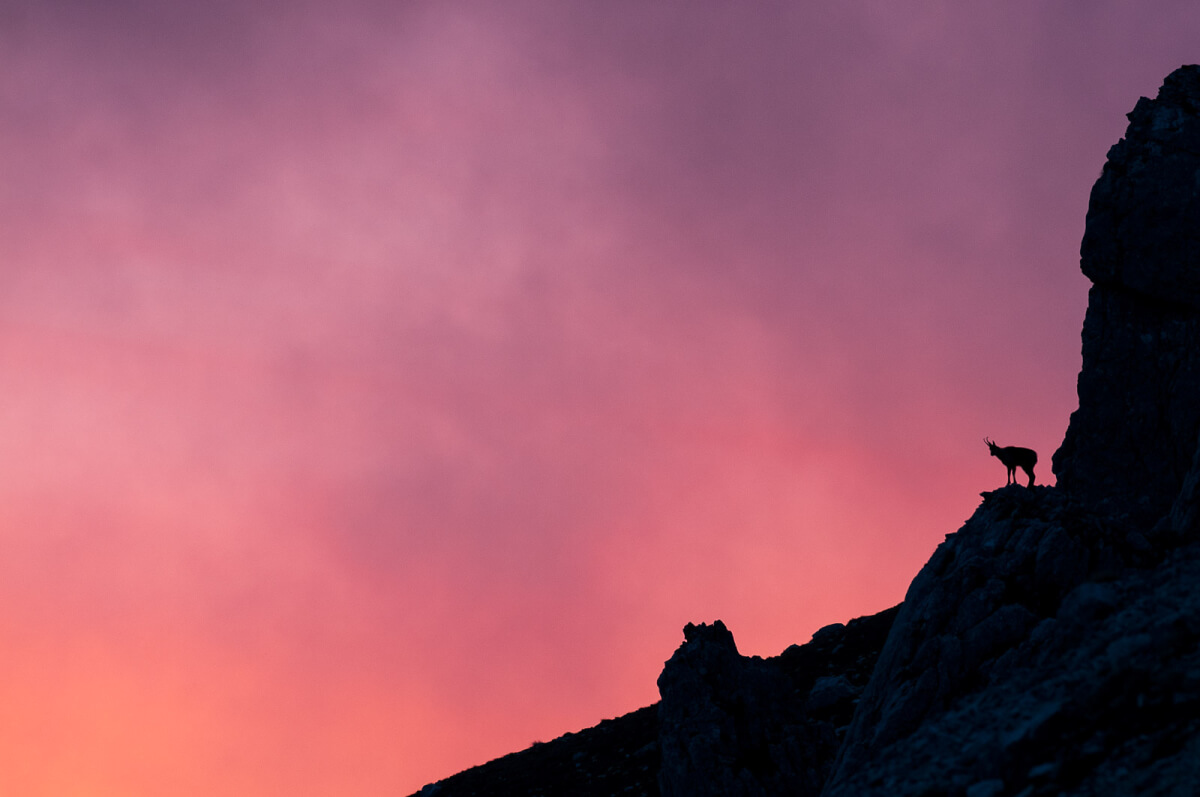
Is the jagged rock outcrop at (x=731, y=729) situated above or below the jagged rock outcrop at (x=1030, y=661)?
above

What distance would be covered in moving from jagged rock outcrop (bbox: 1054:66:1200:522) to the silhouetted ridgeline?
70 millimetres

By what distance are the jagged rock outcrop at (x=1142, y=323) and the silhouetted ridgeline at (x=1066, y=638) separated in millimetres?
70

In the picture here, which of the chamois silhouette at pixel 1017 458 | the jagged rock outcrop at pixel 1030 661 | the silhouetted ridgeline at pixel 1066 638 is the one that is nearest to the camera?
the jagged rock outcrop at pixel 1030 661

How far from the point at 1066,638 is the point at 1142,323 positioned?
73.1 feet

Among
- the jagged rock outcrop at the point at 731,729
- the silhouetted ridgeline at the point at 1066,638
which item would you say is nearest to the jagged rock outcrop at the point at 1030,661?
the silhouetted ridgeline at the point at 1066,638

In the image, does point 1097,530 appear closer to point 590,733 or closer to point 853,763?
point 853,763

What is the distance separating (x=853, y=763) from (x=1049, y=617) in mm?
5527

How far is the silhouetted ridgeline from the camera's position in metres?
17.5

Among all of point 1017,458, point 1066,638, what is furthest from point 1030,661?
point 1017,458

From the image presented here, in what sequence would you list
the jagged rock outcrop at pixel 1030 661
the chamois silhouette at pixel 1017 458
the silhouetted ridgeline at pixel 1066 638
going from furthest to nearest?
the chamois silhouette at pixel 1017 458
the silhouetted ridgeline at pixel 1066 638
the jagged rock outcrop at pixel 1030 661

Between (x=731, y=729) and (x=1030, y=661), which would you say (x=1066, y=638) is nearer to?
(x=1030, y=661)

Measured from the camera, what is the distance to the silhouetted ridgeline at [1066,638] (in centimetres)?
1752

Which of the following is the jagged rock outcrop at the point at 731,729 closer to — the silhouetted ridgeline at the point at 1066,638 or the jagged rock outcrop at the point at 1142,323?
the silhouetted ridgeline at the point at 1066,638

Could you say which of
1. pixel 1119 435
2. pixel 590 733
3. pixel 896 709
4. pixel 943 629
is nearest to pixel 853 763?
pixel 896 709
